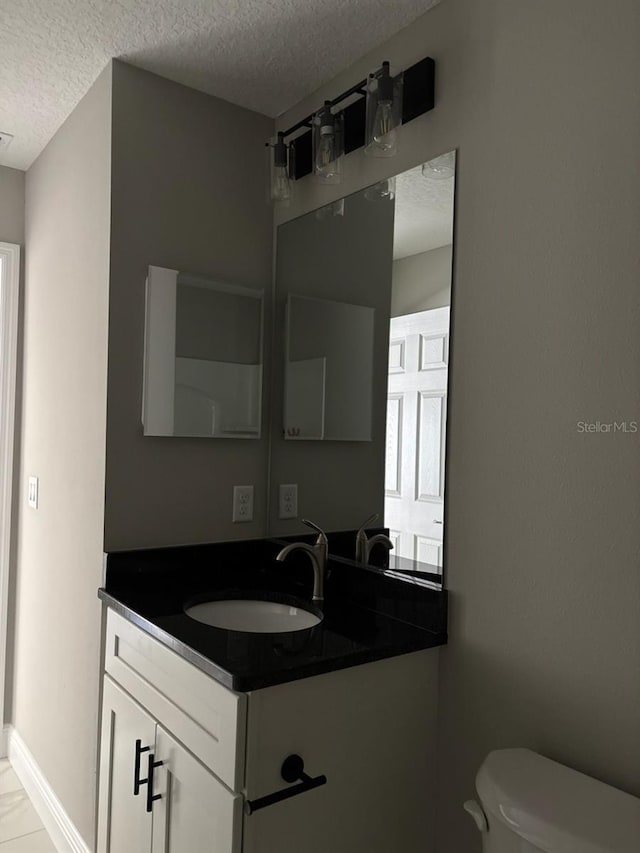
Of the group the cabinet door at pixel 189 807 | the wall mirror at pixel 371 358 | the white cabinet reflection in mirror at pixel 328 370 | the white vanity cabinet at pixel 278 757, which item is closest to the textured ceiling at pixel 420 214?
the wall mirror at pixel 371 358

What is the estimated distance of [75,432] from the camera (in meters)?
2.21

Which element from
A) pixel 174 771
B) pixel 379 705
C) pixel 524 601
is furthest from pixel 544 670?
pixel 174 771

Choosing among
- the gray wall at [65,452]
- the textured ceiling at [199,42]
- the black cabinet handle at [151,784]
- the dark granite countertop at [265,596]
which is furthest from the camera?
the gray wall at [65,452]

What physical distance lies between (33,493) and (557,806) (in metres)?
2.17

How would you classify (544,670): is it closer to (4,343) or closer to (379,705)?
(379,705)

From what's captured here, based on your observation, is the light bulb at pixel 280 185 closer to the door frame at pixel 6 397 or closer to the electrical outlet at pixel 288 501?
the electrical outlet at pixel 288 501

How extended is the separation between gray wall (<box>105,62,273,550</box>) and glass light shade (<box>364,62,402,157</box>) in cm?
67

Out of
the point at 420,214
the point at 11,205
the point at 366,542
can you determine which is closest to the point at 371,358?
the point at 420,214

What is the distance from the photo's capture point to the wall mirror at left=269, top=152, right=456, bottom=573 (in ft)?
5.53

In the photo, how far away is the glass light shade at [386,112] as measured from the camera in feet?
5.48

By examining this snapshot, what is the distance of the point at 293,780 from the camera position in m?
1.36

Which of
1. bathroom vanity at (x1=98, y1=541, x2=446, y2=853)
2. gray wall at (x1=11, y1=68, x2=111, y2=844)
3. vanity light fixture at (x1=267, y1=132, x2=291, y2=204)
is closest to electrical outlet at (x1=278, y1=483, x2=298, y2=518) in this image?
bathroom vanity at (x1=98, y1=541, x2=446, y2=853)

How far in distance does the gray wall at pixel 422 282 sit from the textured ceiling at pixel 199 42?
63 centimetres

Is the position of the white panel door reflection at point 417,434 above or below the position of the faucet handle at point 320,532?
above
